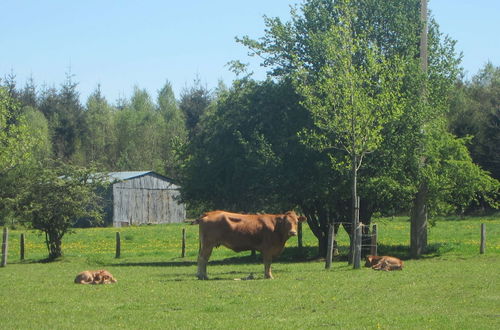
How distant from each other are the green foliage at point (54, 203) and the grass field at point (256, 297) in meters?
3.40

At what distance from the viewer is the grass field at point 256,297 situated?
45.3 ft

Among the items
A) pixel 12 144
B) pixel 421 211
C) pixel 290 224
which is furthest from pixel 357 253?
pixel 12 144

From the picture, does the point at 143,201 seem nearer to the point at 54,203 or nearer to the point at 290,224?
the point at 54,203

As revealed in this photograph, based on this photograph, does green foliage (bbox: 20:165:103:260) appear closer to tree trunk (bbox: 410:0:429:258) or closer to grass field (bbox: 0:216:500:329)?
grass field (bbox: 0:216:500:329)

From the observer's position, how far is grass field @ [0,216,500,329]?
13820 millimetres

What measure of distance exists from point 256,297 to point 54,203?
19965 mm

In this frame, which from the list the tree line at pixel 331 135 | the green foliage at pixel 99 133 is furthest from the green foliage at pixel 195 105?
the tree line at pixel 331 135

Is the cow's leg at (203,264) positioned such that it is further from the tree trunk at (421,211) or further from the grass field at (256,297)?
the tree trunk at (421,211)

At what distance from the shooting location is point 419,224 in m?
34.0

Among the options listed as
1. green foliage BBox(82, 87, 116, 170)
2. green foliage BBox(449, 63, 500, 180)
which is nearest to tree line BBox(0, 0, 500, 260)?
green foliage BBox(449, 63, 500, 180)

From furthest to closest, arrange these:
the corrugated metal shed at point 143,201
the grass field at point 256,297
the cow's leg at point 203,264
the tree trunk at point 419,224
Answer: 1. the corrugated metal shed at point 143,201
2. the tree trunk at point 419,224
3. the cow's leg at point 203,264
4. the grass field at point 256,297

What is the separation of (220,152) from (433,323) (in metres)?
21.5

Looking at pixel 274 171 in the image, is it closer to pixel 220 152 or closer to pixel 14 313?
pixel 220 152

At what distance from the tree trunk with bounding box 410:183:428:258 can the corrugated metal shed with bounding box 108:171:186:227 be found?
3812cm
